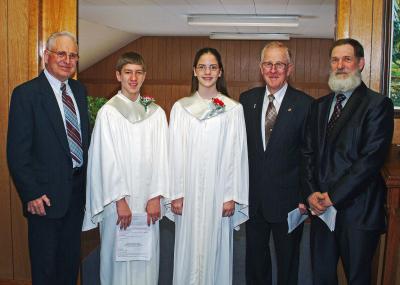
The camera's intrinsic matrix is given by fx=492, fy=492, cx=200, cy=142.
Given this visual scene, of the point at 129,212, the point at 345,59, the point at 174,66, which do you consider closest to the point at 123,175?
the point at 129,212

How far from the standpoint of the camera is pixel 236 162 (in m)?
2.91

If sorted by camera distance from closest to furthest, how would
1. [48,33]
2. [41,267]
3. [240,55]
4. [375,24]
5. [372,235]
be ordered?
[372,235]
[41,267]
[375,24]
[48,33]
[240,55]

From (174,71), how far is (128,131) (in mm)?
7437

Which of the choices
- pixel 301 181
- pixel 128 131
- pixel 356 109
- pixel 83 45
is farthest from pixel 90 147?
→ pixel 83 45

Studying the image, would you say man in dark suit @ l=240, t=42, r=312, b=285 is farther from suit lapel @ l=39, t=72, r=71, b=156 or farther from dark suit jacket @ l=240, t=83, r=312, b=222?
suit lapel @ l=39, t=72, r=71, b=156

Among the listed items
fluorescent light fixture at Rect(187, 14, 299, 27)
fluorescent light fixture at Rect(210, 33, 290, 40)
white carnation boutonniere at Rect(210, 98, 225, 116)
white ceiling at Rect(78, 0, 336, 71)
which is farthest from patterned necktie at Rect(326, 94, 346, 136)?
fluorescent light fixture at Rect(210, 33, 290, 40)

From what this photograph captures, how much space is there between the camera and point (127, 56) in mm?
2834

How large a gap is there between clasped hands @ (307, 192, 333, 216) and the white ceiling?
329 cm

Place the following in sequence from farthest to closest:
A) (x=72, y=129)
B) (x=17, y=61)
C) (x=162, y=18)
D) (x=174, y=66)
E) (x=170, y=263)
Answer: (x=174, y=66), (x=162, y=18), (x=170, y=263), (x=17, y=61), (x=72, y=129)

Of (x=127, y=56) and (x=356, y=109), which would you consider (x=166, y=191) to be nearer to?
(x=127, y=56)

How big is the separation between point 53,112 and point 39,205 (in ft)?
1.64

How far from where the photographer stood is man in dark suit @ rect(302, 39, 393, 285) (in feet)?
8.00

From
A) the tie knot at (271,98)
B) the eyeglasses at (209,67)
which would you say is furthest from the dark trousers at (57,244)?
the tie knot at (271,98)

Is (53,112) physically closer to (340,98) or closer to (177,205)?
(177,205)
